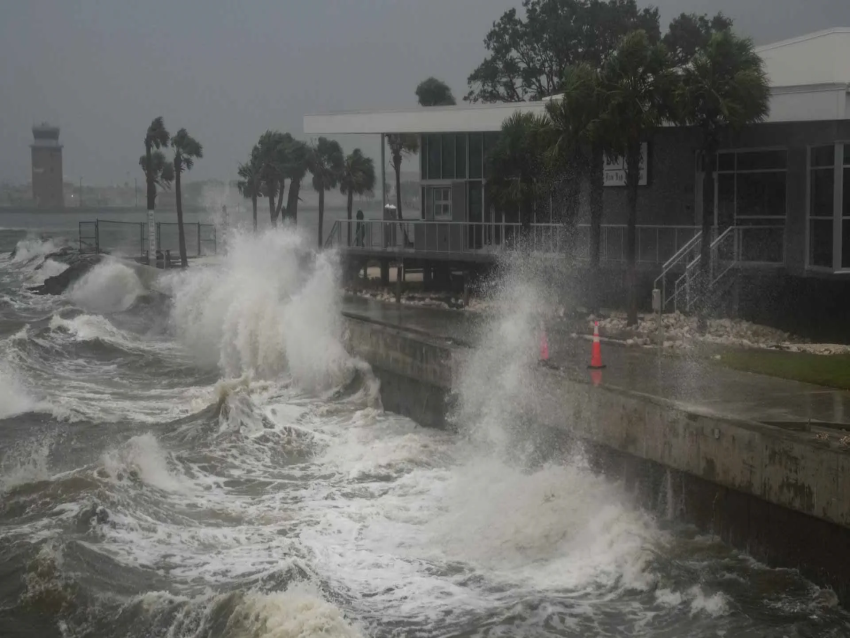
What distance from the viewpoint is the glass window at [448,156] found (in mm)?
31594

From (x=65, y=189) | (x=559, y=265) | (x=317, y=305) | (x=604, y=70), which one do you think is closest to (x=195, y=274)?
(x=317, y=305)

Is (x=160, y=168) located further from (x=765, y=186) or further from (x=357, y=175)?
(x=765, y=186)

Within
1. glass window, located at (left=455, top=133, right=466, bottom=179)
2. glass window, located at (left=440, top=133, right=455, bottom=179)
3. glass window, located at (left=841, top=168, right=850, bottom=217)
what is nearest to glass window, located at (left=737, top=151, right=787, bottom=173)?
glass window, located at (left=841, top=168, right=850, bottom=217)

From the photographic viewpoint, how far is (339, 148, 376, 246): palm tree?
53719 millimetres

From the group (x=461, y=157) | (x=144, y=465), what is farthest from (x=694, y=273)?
(x=461, y=157)

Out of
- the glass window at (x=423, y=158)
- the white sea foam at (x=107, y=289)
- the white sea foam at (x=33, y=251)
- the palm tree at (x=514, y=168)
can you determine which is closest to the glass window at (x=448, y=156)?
the glass window at (x=423, y=158)

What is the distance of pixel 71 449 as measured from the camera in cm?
1741

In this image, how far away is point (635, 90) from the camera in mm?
20453

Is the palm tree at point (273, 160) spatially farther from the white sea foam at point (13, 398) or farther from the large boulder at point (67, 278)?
the white sea foam at point (13, 398)

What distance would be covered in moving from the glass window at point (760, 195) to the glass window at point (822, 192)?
1.29 metres

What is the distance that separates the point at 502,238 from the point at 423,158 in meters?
6.27

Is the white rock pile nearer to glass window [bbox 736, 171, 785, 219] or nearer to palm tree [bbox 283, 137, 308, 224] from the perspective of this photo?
glass window [bbox 736, 171, 785, 219]

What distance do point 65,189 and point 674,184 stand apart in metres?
187

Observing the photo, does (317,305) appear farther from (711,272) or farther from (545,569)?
(545,569)
